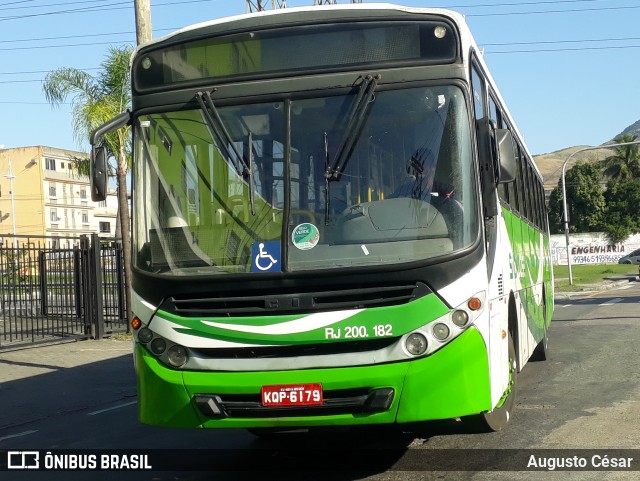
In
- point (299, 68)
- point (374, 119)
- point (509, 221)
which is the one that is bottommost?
point (509, 221)

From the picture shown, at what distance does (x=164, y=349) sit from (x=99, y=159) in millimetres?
1636

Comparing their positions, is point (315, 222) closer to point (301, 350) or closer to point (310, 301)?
point (310, 301)

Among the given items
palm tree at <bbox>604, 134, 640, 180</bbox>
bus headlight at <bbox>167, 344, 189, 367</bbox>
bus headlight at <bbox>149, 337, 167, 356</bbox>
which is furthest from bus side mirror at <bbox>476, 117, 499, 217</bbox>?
palm tree at <bbox>604, 134, 640, 180</bbox>

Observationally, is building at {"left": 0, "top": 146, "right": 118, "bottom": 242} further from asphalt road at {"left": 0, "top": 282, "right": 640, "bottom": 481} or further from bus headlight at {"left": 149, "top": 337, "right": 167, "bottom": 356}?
bus headlight at {"left": 149, "top": 337, "right": 167, "bottom": 356}

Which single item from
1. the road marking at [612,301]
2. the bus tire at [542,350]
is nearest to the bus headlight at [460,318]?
the bus tire at [542,350]

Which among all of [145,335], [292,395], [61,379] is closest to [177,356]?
[145,335]

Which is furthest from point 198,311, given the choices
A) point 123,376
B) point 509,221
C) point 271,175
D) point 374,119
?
point 123,376

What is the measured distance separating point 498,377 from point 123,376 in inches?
376

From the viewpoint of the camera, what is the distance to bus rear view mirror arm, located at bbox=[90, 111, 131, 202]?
6977 millimetres

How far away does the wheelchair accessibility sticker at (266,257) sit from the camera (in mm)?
6258

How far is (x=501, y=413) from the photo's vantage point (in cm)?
727

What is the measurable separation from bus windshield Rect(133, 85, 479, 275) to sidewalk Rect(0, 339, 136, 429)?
567 centimetres

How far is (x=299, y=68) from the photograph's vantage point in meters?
6.67

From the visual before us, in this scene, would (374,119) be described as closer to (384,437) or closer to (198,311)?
(198,311)
